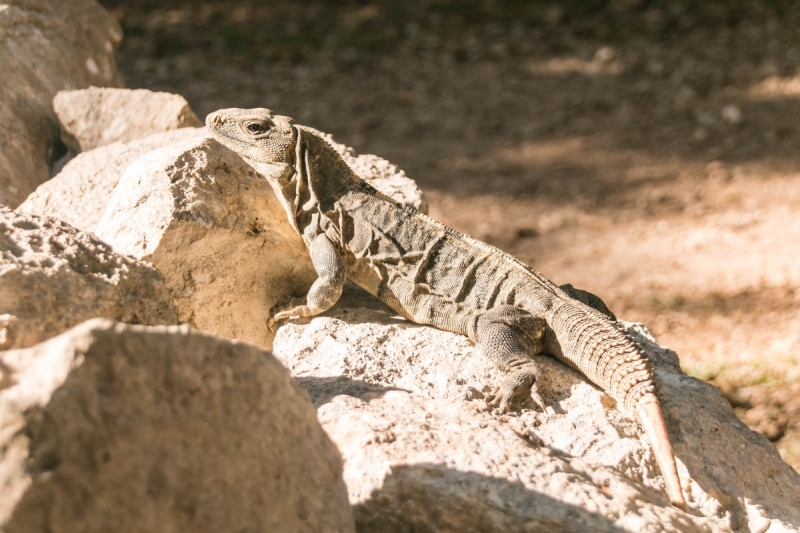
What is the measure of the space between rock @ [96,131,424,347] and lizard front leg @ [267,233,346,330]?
0.78 ft

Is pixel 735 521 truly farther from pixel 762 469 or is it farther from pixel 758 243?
pixel 758 243

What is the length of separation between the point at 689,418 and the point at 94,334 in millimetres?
2606

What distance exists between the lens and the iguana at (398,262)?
149 inches

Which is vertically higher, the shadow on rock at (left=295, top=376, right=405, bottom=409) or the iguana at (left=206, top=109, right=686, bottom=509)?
the iguana at (left=206, top=109, right=686, bottom=509)

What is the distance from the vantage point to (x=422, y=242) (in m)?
4.18

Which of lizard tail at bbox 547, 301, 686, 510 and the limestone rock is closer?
lizard tail at bbox 547, 301, 686, 510

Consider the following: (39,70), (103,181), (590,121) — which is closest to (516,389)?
(103,181)

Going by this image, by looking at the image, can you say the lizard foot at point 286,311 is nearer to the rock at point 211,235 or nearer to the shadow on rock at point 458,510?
the rock at point 211,235

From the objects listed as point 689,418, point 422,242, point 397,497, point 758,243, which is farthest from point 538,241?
point 397,497

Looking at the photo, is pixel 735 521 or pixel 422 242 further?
pixel 422 242

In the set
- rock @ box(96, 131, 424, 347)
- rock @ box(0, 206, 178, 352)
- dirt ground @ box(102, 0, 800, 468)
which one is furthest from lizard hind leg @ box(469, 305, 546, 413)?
dirt ground @ box(102, 0, 800, 468)

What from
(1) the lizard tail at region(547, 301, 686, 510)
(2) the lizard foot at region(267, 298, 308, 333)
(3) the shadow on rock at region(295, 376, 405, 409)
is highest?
(1) the lizard tail at region(547, 301, 686, 510)

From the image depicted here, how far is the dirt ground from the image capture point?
6180mm

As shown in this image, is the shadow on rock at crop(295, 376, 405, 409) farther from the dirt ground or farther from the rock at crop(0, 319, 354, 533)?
the dirt ground
